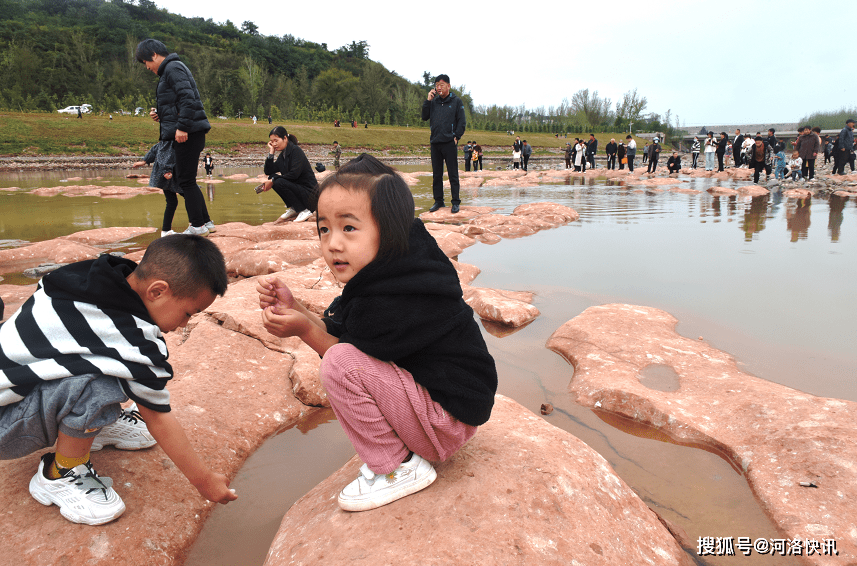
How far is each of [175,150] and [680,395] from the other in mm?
4428

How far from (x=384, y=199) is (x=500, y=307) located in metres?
1.68

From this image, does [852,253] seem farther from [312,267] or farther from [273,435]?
[273,435]

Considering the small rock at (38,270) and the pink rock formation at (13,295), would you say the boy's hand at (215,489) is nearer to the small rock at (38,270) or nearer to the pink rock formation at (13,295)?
the pink rock formation at (13,295)

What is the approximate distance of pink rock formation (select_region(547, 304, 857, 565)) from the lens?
1.38 metres

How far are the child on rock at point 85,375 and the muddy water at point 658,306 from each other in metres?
0.32

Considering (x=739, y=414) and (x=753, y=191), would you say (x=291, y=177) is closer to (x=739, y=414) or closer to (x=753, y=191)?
(x=739, y=414)

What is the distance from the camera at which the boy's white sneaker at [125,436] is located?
157 centimetres

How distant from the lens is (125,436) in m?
1.58

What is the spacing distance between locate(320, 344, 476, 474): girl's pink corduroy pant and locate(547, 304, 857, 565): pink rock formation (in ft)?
3.07

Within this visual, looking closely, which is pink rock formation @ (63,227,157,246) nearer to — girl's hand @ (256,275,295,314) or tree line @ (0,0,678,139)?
girl's hand @ (256,275,295,314)

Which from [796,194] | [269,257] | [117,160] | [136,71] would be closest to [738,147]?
[796,194]

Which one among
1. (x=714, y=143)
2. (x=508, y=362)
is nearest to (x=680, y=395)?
(x=508, y=362)

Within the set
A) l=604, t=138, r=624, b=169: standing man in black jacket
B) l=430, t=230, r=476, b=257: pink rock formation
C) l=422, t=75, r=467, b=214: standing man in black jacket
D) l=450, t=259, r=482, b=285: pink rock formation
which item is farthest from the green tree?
l=450, t=259, r=482, b=285: pink rock formation

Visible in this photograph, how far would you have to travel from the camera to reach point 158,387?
1351 millimetres
